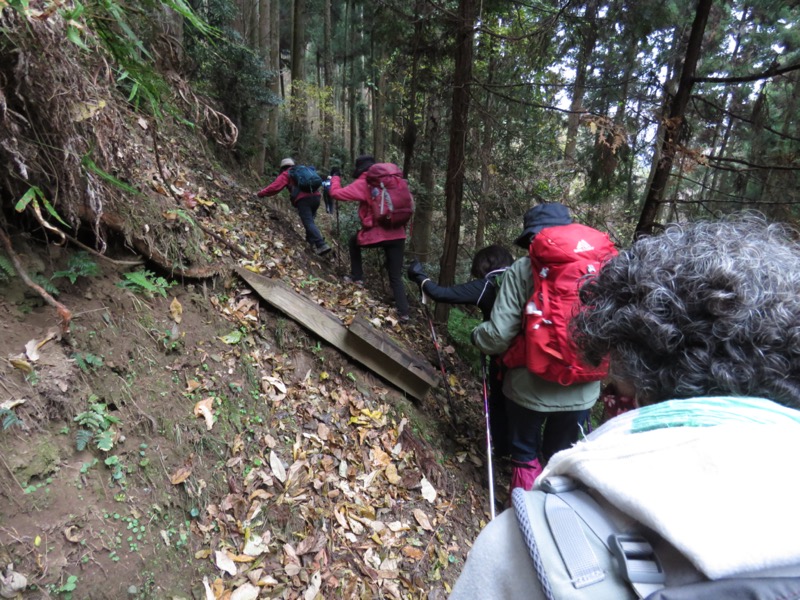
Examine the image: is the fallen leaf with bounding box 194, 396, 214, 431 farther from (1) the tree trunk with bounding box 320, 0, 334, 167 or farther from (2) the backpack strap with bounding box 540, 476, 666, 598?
(1) the tree trunk with bounding box 320, 0, 334, 167

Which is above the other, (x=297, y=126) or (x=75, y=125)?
(x=75, y=125)

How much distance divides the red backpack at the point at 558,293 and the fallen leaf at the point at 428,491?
5.02 ft

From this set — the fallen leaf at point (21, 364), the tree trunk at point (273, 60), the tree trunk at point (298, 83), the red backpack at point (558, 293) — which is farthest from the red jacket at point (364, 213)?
the tree trunk at point (298, 83)

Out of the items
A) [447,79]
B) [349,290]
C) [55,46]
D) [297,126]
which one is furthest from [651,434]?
[297,126]

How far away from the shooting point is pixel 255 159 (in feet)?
35.3

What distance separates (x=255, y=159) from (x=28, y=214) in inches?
344

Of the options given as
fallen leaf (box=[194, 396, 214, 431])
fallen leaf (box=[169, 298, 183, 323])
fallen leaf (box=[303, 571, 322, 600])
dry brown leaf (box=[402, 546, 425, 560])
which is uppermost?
fallen leaf (box=[169, 298, 183, 323])

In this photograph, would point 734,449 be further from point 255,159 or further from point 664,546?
point 255,159

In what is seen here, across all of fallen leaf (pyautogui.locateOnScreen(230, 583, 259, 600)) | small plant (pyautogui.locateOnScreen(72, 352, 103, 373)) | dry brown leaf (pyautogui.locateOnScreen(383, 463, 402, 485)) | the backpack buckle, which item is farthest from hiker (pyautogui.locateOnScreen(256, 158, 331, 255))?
the backpack buckle

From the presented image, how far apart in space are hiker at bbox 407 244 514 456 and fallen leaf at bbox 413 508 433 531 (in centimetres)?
124

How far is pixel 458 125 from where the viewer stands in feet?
18.6

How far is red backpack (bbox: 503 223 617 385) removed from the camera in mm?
2900

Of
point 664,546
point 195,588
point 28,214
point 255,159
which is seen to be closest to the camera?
point 664,546

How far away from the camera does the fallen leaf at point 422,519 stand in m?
3.64
